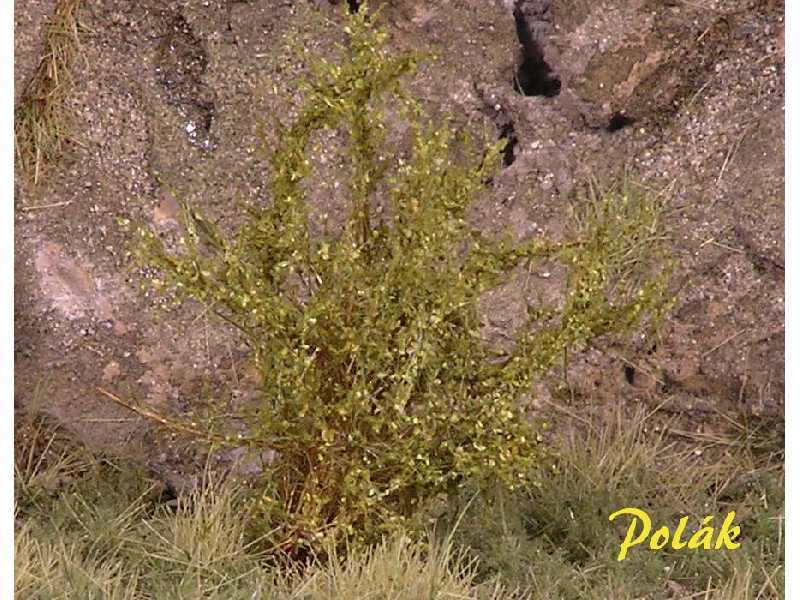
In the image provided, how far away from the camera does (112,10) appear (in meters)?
3.69

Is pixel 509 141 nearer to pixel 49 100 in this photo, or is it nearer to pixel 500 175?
pixel 500 175

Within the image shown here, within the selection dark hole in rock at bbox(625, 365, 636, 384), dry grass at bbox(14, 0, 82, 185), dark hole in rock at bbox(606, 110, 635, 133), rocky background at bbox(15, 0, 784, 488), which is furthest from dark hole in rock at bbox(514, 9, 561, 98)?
dry grass at bbox(14, 0, 82, 185)

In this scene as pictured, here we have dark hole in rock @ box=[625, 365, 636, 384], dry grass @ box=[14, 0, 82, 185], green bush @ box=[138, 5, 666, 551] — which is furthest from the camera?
dark hole in rock @ box=[625, 365, 636, 384]

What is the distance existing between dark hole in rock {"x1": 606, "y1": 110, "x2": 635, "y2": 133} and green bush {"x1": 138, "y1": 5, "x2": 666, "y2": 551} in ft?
2.28

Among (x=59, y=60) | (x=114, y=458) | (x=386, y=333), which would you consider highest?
(x=59, y=60)

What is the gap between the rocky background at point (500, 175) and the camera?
12.1 feet

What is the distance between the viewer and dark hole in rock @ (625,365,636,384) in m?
3.79

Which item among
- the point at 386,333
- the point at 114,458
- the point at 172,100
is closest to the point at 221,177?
the point at 172,100

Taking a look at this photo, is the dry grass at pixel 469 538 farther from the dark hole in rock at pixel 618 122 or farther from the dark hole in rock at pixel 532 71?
the dark hole in rock at pixel 532 71

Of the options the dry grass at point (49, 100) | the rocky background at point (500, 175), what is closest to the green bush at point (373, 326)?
the rocky background at point (500, 175)

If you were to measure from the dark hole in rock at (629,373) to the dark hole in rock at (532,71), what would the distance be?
653 millimetres

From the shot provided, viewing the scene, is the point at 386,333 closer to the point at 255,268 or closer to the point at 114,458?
the point at 255,268

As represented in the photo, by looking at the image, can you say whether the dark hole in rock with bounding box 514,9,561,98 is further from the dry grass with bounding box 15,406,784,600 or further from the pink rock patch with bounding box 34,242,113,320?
the pink rock patch with bounding box 34,242,113,320

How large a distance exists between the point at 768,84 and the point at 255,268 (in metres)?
1.38
